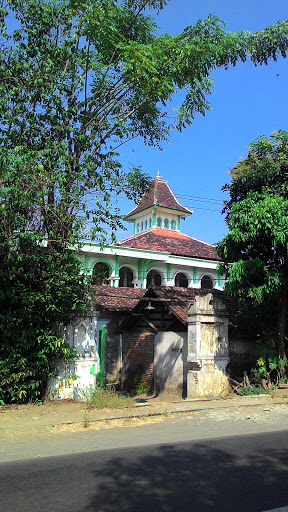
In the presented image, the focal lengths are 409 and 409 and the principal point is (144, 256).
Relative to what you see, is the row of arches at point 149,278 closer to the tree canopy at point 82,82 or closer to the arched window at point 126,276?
the arched window at point 126,276

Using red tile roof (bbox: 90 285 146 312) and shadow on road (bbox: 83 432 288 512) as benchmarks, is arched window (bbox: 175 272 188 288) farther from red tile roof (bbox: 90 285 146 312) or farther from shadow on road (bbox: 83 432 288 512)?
shadow on road (bbox: 83 432 288 512)

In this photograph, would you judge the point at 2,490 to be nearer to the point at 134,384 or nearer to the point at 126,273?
the point at 134,384

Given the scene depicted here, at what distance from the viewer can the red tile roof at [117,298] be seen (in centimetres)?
1502

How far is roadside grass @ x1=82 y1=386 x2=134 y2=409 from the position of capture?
8.82 m

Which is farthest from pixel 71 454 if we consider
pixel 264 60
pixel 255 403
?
pixel 264 60

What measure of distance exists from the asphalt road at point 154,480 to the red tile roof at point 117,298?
893 cm

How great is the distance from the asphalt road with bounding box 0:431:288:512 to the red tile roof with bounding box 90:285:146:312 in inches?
352

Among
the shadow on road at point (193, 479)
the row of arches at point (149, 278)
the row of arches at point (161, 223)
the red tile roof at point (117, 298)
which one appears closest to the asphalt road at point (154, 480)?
the shadow on road at point (193, 479)

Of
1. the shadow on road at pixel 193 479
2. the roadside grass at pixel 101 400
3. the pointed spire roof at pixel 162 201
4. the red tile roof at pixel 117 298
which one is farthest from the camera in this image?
the pointed spire roof at pixel 162 201

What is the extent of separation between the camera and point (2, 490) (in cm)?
439

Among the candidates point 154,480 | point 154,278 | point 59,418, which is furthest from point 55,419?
point 154,278

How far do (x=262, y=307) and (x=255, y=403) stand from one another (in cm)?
306

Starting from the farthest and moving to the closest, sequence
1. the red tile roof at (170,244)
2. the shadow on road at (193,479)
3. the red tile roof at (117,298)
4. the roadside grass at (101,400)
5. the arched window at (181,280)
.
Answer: the arched window at (181,280) → the red tile roof at (170,244) → the red tile roof at (117,298) → the roadside grass at (101,400) → the shadow on road at (193,479)

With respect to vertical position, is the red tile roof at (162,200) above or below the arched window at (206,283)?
above
